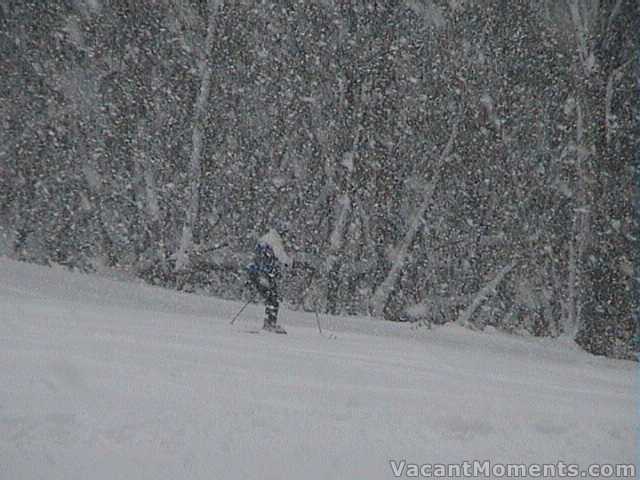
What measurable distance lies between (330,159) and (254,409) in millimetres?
14429

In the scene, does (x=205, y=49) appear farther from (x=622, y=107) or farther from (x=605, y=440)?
(x=605, y=440)

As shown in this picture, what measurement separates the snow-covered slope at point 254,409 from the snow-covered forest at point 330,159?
9.06 metres

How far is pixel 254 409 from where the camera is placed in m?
7.58

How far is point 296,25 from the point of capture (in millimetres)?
21719

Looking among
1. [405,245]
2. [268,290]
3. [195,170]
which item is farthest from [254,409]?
[405,245]

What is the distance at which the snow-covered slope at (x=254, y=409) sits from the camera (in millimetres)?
6668

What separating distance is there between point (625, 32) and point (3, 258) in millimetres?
18141

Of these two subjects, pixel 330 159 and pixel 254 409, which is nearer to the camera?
pixel 254 409

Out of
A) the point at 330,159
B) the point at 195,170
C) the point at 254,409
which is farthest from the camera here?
the point at 330,159

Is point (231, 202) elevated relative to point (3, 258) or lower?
elevated

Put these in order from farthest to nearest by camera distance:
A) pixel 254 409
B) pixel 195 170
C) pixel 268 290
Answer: pixel 195 170 < pixel 268 290 < pixel 254 409

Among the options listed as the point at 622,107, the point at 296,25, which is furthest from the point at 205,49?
the point at 622,107

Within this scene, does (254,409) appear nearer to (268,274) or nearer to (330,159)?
(268,274)

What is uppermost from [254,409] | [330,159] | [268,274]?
[330,159]
